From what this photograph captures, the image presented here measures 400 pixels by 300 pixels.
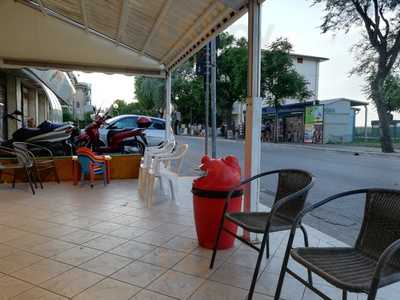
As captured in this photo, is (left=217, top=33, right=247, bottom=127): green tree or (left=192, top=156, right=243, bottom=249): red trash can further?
(left=217, top=33, right=247, bottom=127): green tree

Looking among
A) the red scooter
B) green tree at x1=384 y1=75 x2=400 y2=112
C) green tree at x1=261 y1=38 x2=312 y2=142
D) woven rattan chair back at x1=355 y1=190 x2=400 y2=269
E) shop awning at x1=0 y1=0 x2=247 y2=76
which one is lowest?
woven rattan chair back at x1=355 y1=190 x2=400 y2=269

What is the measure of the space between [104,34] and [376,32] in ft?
42.9

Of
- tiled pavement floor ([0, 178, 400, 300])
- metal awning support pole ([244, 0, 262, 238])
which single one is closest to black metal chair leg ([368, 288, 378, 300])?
tiled pavement floor ([0, 178, 400, 300])

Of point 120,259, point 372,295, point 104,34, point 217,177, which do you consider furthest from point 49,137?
point 372,295

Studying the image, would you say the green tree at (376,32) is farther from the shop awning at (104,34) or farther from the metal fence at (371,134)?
the shop awning at (104,34)

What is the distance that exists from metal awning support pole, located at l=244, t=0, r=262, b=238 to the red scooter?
5008 millimetres

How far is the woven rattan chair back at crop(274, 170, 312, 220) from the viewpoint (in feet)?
7.68

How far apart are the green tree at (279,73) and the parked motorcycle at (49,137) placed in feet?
52.6

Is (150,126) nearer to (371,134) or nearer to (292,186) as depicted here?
(292,186)

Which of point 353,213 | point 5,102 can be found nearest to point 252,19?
point 353,213

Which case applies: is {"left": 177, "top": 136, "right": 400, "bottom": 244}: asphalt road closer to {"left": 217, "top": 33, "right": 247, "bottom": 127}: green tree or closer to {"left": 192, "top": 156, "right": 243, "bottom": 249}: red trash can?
{"left": 192, "top": 156, "right": 243, "bottom": 249}: red trash can

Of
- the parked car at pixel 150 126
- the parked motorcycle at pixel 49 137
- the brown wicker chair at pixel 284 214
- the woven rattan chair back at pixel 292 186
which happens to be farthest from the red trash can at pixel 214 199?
the parked car at pixel 150 126

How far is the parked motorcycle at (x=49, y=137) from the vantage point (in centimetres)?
658

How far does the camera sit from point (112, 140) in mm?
7828
